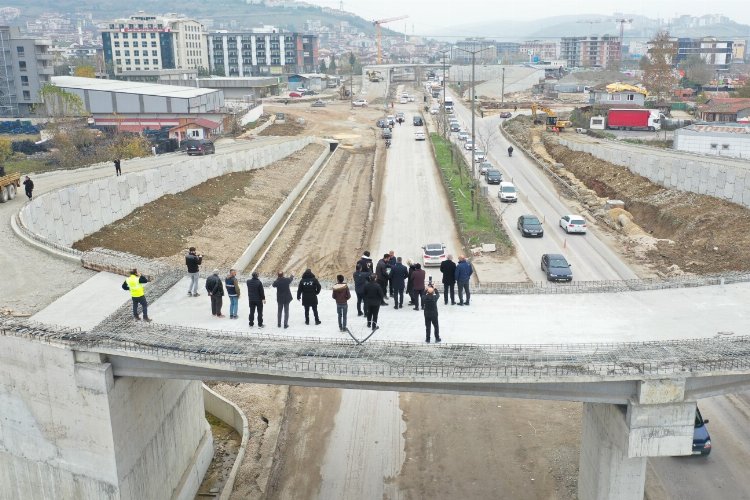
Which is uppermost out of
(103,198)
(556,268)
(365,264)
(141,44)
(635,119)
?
(141,44)

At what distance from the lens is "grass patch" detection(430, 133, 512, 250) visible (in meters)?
44.6

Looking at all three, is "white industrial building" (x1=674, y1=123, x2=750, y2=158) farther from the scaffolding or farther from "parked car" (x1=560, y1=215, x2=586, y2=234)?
the scaffolding

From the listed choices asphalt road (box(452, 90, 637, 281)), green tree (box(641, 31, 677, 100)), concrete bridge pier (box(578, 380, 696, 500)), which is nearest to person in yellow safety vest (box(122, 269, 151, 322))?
concrete bridge pier (box(578, 380, 696, 500))

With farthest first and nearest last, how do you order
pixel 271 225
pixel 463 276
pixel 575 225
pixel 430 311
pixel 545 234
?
pixel 271 225 → pixel 545 234 → pixel 575 225 → pixel 463 276 → pixel 430 311

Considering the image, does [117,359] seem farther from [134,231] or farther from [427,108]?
[427,108]

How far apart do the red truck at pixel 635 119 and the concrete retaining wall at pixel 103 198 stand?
47342mm

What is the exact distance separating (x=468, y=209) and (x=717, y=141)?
24.3 meters

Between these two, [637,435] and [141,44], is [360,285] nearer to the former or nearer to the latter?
[637,435]

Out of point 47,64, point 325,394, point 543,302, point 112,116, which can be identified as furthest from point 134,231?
point 47,64

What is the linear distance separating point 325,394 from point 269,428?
2.92 meters

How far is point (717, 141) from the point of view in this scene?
61969mm

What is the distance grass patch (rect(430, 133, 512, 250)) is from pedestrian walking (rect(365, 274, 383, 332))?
25.4 meters

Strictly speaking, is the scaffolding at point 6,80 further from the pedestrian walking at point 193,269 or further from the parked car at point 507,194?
the pedestrian walking at point 193,269

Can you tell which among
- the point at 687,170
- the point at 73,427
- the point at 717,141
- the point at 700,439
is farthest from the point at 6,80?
the point at 700,439
